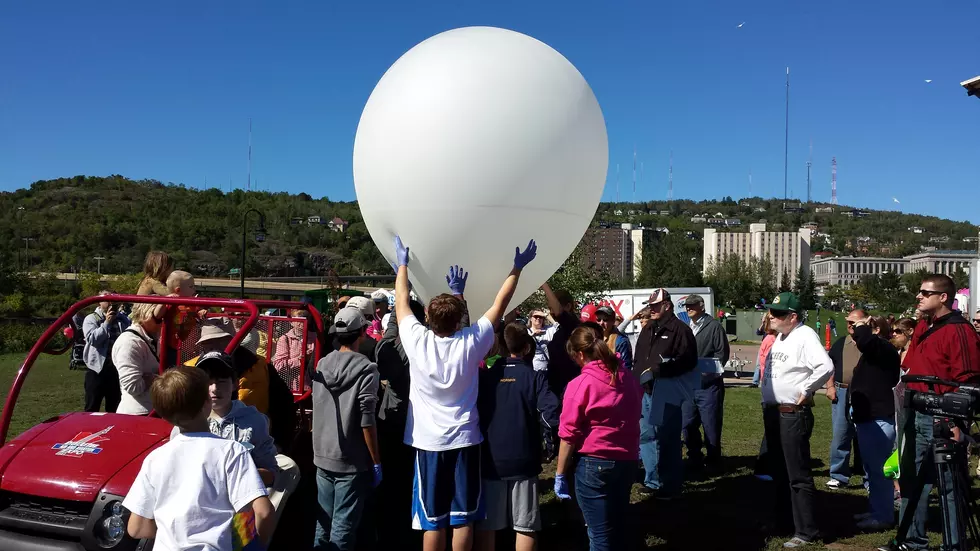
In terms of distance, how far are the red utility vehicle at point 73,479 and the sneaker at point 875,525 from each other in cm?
483

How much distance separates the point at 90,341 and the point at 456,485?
5469 mm

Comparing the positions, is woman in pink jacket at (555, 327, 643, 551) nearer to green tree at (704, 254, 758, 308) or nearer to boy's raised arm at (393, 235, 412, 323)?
boy's raised arm at (393, 235, 412, 323)

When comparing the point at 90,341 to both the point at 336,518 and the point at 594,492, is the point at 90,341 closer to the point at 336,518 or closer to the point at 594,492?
the point at 336,518

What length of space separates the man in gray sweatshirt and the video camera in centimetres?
300

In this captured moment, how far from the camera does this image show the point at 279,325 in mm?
5480

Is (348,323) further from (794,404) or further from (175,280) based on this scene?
(794,404)

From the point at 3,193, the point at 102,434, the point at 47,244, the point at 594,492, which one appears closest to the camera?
the point at 102,434

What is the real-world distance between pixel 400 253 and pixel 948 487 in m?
3.47

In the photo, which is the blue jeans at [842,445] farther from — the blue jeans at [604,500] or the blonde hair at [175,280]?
the blonde hair at [175,280]

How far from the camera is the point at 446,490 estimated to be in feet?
11.6

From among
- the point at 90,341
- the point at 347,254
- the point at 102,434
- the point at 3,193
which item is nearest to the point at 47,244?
the point at 347,254

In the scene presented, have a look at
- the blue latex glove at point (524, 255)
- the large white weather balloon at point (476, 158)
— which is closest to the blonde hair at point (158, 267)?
the large white weather balloon at point (476, 158)

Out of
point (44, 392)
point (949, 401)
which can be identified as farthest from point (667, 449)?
point (44, 392)

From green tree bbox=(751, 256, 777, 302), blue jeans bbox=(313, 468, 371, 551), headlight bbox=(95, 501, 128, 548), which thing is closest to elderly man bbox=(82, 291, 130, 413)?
blue jeans bbox=(313, 468, 371, 551)
